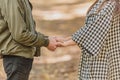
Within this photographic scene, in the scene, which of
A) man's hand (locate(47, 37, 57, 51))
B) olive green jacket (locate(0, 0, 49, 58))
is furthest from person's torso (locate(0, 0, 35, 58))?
man's hand (locate(47, 37, 57, 51))

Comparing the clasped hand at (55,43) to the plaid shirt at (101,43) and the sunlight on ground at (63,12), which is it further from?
the sunlight on ground at (63,12)

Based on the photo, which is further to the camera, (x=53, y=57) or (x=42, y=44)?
(x=53, y=57)

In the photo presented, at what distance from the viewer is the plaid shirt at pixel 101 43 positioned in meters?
4.13

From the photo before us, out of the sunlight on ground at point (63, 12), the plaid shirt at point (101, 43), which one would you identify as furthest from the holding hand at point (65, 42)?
the sunlight on ground at point (63, 12)

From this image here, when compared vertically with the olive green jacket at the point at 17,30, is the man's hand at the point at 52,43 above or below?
below

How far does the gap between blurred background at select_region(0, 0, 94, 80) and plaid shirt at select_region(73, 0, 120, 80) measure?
2.09m

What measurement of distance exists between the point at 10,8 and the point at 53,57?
182 inches

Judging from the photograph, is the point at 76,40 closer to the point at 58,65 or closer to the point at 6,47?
the point at 6,47

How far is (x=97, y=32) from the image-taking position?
13.6 ft

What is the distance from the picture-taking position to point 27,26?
4.21 m

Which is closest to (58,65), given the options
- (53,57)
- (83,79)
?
(53,57)

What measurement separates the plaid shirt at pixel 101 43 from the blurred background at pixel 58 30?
209 cm

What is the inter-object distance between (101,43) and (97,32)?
0.11m

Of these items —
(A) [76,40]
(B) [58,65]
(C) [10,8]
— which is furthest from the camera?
(B) [58,65]
